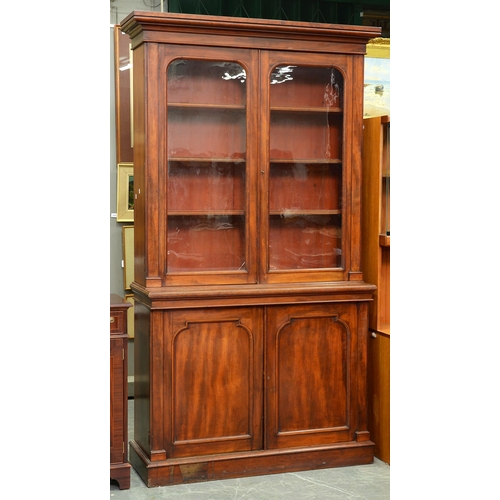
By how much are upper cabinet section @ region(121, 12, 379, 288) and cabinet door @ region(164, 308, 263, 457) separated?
0.20 metres

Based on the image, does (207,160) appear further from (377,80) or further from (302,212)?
(377,80)

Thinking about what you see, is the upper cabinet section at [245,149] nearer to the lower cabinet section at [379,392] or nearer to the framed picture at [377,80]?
the lower cabinet section at [379,392]

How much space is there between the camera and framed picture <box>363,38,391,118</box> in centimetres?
496

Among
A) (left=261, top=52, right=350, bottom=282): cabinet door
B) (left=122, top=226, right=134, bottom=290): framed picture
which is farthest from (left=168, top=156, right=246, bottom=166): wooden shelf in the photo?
(left=122, top=226, right=134, bottom=290): framed picture

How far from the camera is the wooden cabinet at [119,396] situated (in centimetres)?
339

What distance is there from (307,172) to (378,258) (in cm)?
57

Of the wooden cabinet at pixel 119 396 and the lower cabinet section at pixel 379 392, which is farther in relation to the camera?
the lower cabinet section at pixel 379 392

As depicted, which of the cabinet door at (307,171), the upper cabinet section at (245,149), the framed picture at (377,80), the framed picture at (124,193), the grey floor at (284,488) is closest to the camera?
the grey floor at (284,488)

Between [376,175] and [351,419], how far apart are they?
125 cm

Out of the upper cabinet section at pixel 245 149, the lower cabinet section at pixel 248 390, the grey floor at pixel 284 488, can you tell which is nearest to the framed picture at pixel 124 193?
the upper cabinet section at pixel 245 149

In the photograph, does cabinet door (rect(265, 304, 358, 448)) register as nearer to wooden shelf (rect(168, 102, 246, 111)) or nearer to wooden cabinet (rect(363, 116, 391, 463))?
wooden cabinet (rect(363, 116, 391, 463))

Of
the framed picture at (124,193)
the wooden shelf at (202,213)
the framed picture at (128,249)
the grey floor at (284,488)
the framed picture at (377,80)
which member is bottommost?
the grey floor at (284,488)

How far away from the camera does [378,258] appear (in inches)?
150
